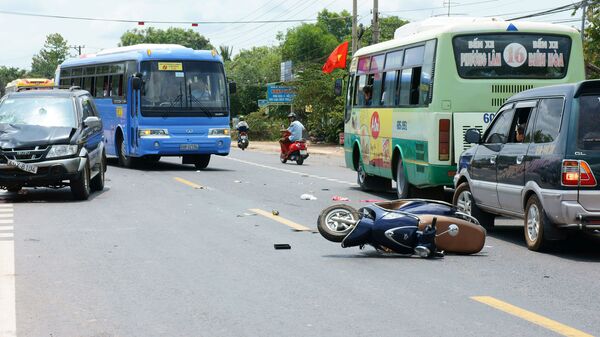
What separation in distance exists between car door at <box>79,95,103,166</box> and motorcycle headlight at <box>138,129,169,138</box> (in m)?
6.67

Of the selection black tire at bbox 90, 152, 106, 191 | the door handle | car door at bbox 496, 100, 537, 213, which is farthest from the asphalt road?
black tire at bbox 90, 152, 106, 191

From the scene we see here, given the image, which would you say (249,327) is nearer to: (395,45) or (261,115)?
(395,45)

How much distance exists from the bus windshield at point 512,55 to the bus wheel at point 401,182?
8.24ft

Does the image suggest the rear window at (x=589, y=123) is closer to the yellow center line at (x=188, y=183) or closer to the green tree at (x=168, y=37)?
the yellow center line at (x=188, y=183)

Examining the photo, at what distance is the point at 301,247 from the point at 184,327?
4.64 metres

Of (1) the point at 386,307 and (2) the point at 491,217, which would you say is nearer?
(1) the point at 386,307

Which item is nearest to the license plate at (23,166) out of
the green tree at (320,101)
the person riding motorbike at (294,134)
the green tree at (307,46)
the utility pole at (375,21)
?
the person riding motorbike at (294,134)

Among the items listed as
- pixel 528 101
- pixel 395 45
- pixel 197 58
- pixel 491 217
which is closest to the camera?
pixel 528 101

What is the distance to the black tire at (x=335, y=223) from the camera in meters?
11.3

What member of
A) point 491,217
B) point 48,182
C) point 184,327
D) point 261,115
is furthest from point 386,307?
point 261,115

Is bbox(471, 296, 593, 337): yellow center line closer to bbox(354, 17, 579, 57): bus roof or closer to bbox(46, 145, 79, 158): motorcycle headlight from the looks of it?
bbox(354, 17, 579, 57): bus roof

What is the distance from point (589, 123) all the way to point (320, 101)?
4353cm

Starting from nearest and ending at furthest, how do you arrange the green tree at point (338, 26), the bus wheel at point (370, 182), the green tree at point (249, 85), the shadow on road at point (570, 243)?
the shadow on road at point (570, 243), the bus wheel at point (370, 182), the green tree at point (249, 85), the green tree at point (338, 26)

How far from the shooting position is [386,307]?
816 centimetres
